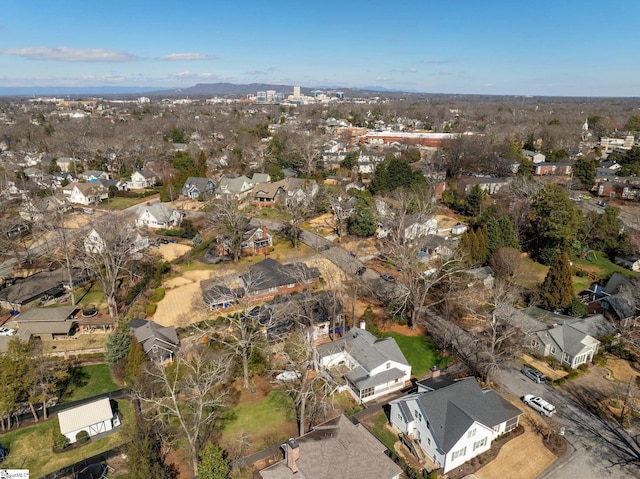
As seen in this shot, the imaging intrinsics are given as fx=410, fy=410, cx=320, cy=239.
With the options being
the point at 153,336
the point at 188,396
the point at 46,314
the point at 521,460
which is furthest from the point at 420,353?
the point at 46,314

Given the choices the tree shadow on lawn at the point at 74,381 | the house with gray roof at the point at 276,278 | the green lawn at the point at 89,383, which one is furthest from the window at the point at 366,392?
the tree shadow on lawn at the point at 74,381

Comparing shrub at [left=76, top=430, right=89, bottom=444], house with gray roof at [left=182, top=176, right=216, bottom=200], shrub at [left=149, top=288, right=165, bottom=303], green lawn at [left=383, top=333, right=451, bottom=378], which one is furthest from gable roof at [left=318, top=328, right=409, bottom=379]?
house with gray roof at [left=182, top=176, right=216, bottom=200]

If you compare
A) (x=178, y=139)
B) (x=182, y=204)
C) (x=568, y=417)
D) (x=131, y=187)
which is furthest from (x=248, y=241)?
(x=178, y=139)

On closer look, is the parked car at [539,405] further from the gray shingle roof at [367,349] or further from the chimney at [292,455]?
the chimney at [292,455]

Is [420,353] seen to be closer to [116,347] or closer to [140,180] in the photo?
[116,347]

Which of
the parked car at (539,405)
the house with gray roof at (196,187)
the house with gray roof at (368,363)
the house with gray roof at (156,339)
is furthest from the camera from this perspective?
the house with gray roof at (196,187)

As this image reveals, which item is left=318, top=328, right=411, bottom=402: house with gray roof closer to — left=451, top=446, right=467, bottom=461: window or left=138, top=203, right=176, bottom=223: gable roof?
left=451, top=446, right=467, bottom=461: window

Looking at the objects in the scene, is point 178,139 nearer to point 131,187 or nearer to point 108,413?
point 131,187
